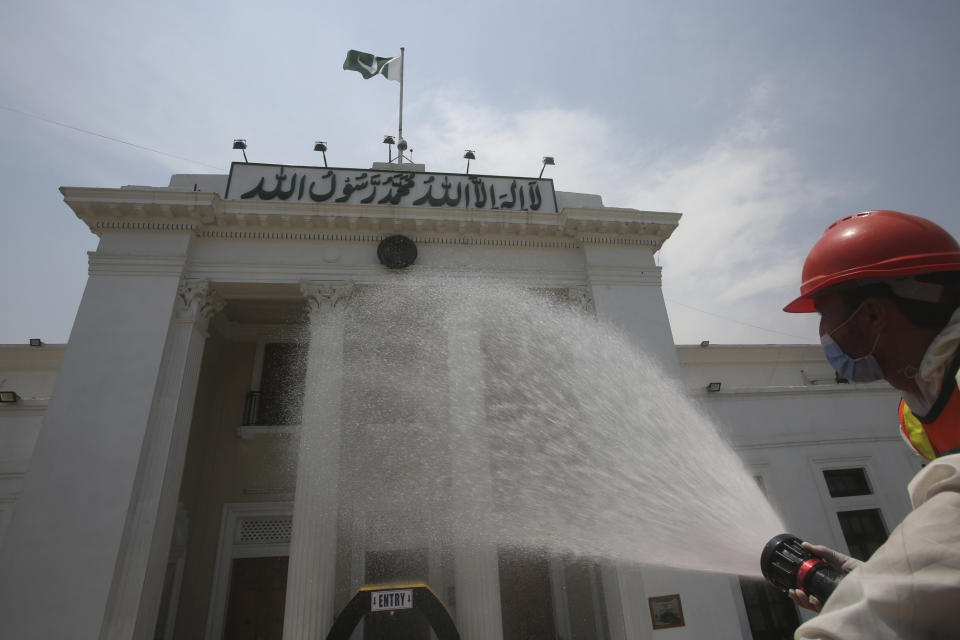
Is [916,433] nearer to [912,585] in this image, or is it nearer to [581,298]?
[912,585]

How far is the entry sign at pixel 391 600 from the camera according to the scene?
229 inches

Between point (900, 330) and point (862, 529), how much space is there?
42.7ft

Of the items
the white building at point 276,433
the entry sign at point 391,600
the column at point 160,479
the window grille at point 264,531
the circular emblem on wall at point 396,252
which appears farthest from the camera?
the window grille at point 264,531

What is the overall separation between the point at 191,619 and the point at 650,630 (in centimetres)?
1026

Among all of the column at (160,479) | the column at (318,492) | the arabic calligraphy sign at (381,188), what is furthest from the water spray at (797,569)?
the arabic calligraphy sign at (381,188)

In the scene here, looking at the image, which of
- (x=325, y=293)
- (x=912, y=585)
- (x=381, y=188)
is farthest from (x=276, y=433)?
(x=912, y=585)

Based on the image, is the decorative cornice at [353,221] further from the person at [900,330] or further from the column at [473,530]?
the person at [900,330]

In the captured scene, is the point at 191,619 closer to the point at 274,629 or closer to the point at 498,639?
the point at 274,629

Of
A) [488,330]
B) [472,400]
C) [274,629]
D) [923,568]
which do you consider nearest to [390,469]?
[472,400]

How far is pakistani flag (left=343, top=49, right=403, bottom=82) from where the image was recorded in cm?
1337

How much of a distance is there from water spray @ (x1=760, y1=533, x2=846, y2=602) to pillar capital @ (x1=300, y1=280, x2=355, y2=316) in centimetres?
973

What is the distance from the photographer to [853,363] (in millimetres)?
1816

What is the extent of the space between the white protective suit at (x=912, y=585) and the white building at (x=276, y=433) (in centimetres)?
857

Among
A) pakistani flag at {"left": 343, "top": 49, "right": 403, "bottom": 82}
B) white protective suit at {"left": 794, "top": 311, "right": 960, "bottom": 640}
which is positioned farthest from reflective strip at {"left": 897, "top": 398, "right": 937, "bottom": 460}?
pakistani flag at {"left": 343, "top": 49, "right": 403, "bottom": 82}
